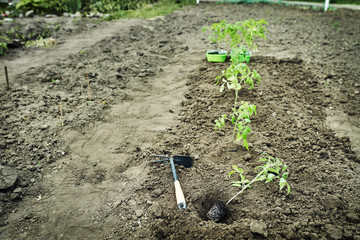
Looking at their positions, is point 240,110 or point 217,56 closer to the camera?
point 240,110

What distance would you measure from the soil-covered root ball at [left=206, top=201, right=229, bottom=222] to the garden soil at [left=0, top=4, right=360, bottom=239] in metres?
0.08

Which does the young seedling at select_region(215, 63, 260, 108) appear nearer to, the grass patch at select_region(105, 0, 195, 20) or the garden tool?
the garden tool

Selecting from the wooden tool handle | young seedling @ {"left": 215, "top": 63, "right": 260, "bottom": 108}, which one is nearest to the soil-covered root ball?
the wooden tool handle

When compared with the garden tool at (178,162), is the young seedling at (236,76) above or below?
above

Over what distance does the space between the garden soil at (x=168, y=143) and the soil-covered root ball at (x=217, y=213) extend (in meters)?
0.08

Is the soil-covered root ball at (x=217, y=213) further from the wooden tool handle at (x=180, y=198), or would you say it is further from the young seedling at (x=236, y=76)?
the young seedling at (x=236, y=76)

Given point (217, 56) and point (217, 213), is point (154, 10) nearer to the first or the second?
point (217, 56)

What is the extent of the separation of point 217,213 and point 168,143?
107cm

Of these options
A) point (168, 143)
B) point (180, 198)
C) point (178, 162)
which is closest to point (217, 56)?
point (168, 143)

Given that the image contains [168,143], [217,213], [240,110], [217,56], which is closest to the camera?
[217,213]

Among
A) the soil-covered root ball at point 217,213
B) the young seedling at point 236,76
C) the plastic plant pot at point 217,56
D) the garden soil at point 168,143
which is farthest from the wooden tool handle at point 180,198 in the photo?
the plastic plant pot at point 217,56

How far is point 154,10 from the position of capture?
9297mm

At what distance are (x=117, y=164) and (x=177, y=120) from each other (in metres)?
1.06

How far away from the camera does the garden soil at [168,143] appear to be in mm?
2170
